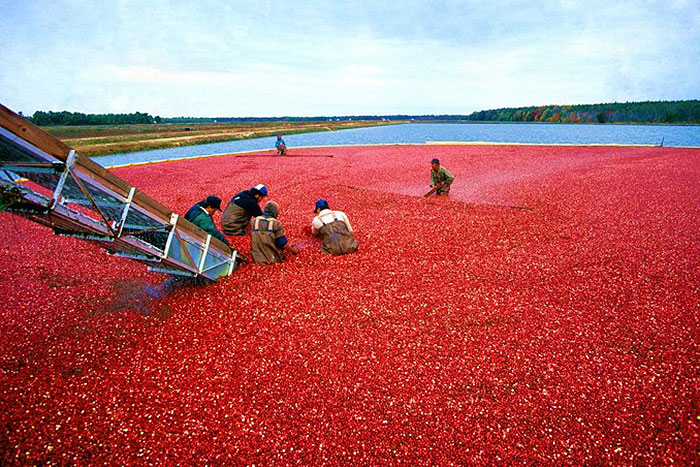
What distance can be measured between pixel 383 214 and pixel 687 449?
359 inches

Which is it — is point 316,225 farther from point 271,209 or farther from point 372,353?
point 372,353

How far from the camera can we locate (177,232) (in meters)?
5.59

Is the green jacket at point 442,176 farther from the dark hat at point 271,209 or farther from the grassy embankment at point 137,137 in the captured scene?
the grassy embankment at point 137,137

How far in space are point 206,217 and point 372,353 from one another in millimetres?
4806

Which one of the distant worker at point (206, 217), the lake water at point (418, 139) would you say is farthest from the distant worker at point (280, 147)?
the distant worker at point (206, 217)

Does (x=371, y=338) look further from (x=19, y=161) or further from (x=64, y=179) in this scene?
(x=19, y=161)

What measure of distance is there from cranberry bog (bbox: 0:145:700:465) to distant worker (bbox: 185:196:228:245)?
1007 mm

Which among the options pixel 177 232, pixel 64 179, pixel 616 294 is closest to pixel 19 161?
pixel 64 179

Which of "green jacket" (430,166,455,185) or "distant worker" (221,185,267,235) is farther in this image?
"green jacket" (430,166,455,185)

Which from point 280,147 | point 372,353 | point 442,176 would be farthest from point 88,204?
point 280,147

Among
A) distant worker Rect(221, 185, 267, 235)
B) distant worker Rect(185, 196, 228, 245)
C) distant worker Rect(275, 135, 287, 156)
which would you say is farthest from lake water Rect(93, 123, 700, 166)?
distant worker Rect(185, 196, 228, 245)

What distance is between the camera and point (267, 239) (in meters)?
7.61

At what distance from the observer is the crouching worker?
7.60 meters

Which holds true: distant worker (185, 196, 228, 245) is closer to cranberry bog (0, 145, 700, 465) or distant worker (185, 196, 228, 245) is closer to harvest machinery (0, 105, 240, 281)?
harvest machinery (0, 105, 240, 281)
